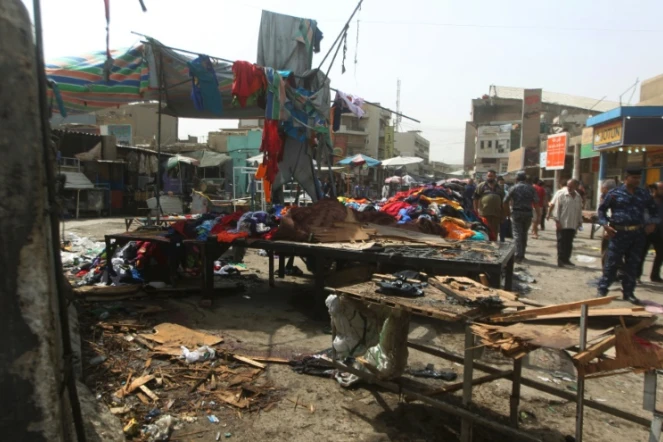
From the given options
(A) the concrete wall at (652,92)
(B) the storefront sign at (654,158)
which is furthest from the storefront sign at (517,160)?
(B) the storefront sign at (654,158)

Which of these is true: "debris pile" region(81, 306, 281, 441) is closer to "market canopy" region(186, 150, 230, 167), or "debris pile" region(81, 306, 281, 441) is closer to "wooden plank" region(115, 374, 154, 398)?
"wooden plank" region(115, 374, 154, 398)

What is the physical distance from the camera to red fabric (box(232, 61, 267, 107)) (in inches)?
280

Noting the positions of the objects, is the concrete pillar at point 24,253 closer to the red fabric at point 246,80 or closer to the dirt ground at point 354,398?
the dirt ground at point 354,398

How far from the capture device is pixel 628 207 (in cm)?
670

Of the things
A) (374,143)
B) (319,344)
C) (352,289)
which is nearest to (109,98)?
(319,344)

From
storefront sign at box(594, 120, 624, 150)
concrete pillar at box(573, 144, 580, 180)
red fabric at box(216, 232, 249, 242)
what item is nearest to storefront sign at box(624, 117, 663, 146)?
storefront sign at box(594, 120, 624, 150)

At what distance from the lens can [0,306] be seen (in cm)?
206

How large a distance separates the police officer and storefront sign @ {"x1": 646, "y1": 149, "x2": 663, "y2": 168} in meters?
10.2

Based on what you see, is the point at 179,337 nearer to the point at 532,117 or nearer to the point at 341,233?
the point at 341,233

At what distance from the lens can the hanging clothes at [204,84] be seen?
733cm

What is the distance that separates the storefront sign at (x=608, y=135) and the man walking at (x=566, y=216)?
6.49 metres

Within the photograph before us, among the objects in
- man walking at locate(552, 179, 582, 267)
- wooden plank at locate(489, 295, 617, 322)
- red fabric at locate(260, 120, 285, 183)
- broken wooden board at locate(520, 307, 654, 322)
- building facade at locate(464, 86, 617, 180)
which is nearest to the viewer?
broken wooden board at locate(520, 307, 654, 322)

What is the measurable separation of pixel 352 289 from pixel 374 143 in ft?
188

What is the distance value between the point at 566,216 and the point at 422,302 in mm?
7637
